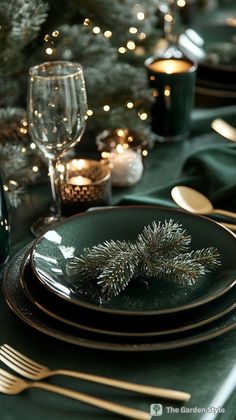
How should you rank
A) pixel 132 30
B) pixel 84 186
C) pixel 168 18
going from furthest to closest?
1. pixel 168 18
2. pixel 132 30
3. pixel 84 186

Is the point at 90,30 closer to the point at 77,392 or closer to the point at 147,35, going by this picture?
the point at 147,35

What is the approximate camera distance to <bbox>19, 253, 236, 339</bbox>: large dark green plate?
0.64m

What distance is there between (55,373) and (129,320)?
0.27 ft

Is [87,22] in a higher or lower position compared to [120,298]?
higher

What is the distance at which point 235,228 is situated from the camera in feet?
2.78

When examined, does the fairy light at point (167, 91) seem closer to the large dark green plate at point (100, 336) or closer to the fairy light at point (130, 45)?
the fairy light at point (130, 45)

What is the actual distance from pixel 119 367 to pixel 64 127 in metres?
0.34

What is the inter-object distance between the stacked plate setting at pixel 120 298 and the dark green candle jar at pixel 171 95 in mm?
375

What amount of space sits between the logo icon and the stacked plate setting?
51 millimetres

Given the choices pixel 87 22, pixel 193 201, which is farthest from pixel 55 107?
pixel 87 22

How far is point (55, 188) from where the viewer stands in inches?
36.2

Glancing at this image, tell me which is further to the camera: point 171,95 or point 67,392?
point 171,95

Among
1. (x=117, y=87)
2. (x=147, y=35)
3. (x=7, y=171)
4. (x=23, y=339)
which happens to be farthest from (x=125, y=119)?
(x=23, y=339)

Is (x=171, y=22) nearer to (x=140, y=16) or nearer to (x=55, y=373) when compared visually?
(x=140, y=16)
